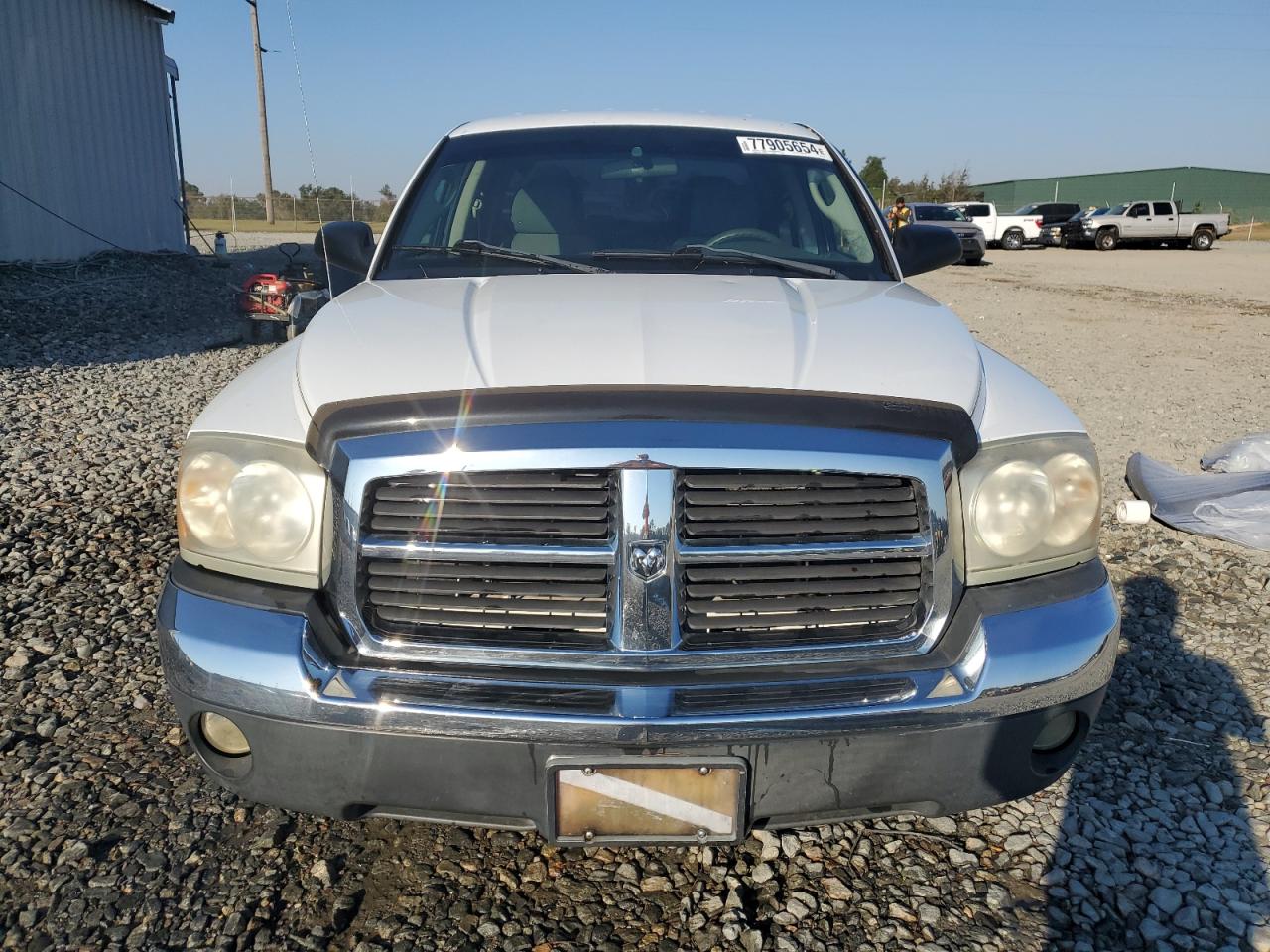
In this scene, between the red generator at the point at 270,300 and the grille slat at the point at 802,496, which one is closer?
the grille slat at the point at 802,496

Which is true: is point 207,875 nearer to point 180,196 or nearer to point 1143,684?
point 1143,684

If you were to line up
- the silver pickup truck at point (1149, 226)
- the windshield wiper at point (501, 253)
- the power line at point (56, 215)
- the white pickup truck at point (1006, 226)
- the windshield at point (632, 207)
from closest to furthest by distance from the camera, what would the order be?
the windshield wiper at point (501, 253) → the windshield at point (632, 207) → the power line at point (56, 215) → the white pickup truck at point (1006, 226) → the silver pickup truck at point (1149, 226)

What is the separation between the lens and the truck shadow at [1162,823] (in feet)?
6.82

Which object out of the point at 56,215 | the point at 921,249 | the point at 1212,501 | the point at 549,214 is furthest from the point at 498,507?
the point at 56,215

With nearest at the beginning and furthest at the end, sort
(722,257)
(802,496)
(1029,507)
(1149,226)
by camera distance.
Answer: (802,496) < (1029,507) < (722,257) < (1149,226)

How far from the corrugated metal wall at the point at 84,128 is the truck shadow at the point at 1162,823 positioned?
1440 centimetres

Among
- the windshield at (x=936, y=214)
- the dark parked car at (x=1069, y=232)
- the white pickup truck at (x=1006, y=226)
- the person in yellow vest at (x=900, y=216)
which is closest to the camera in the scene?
the person in yellow vest at (x=900, y=216)

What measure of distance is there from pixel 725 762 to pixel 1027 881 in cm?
100

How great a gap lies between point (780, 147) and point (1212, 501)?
9.43 feet

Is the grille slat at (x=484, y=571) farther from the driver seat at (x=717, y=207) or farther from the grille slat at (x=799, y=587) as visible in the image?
the driver seat at (x=717, y=207)

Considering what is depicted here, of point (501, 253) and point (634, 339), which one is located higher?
point (501, 253)

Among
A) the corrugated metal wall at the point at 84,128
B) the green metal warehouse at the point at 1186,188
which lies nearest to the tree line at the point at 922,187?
the green metal warehouse at the point at 1186,188

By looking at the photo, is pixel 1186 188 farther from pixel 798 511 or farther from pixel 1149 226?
pixel 798 511

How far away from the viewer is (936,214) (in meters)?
28.3
